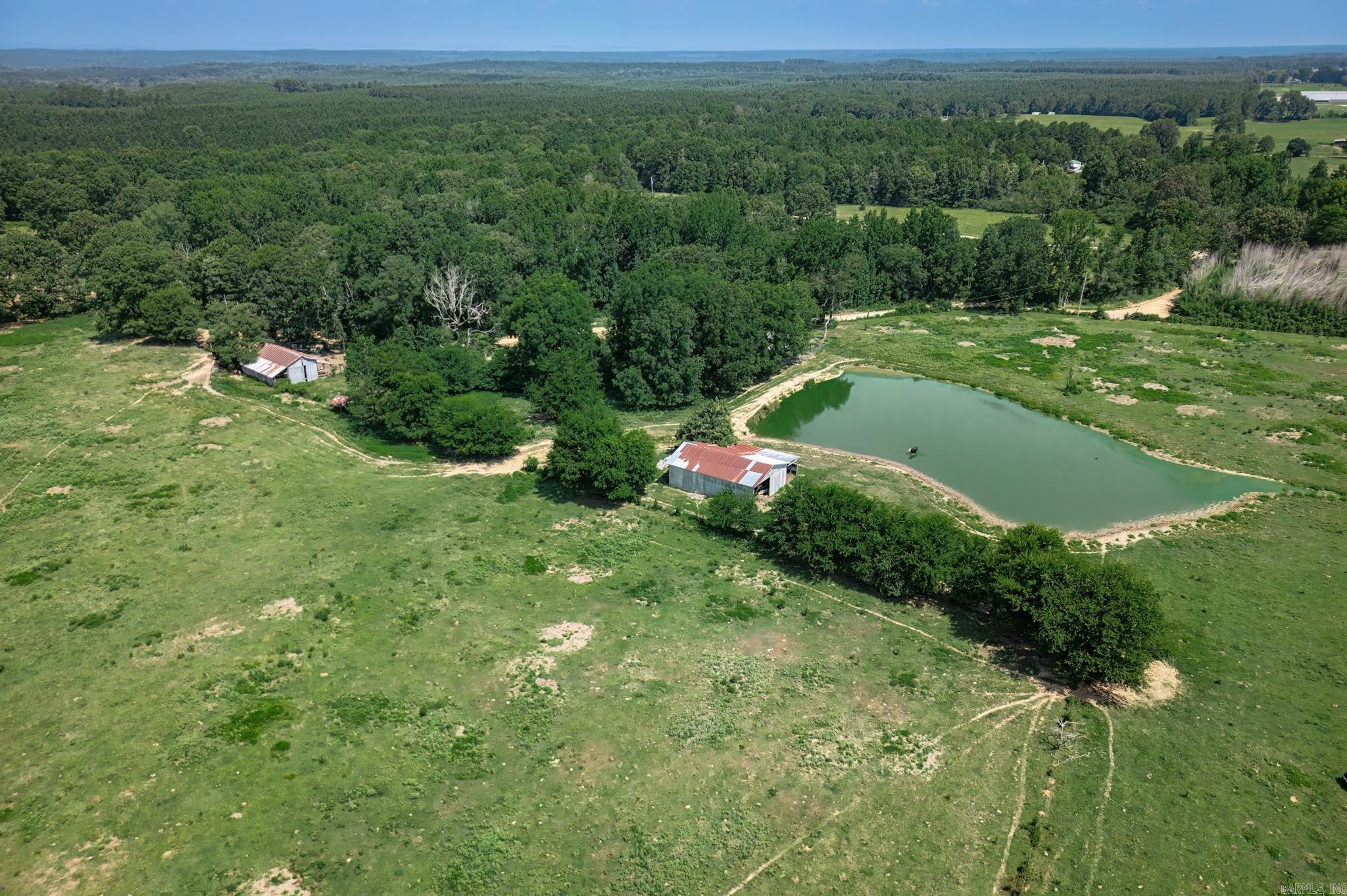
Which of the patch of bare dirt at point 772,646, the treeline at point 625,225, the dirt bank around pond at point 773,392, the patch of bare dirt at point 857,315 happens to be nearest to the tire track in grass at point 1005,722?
the patch of bare dirt at point 772,646

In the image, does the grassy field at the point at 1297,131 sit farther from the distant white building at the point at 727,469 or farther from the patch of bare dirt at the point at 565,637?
the patch of bare dirt at the point at 565,637

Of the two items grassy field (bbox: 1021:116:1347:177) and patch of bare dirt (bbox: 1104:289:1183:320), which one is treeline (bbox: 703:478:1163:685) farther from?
grassy field (bbox: 1021:116:1347:177)

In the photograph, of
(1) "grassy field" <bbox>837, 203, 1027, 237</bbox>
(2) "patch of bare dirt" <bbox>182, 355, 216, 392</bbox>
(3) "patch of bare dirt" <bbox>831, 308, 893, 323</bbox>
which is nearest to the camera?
(2) "patch of bare dirt" <bbox>182, 355, 216, 392</bbox>

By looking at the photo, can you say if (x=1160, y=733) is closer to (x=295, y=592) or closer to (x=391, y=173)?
(x=295, y=592)

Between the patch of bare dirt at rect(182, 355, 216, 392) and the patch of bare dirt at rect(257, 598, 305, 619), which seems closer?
the patch of bare dirt at rect(257, 598, 305, 619)

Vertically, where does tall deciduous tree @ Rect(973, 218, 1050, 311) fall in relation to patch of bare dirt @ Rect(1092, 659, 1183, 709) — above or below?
above

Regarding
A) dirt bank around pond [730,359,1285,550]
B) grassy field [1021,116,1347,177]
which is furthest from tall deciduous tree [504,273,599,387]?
grassy field [1021,116,1347,177]

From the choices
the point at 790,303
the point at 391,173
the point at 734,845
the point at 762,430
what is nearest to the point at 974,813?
the point at 734,845
